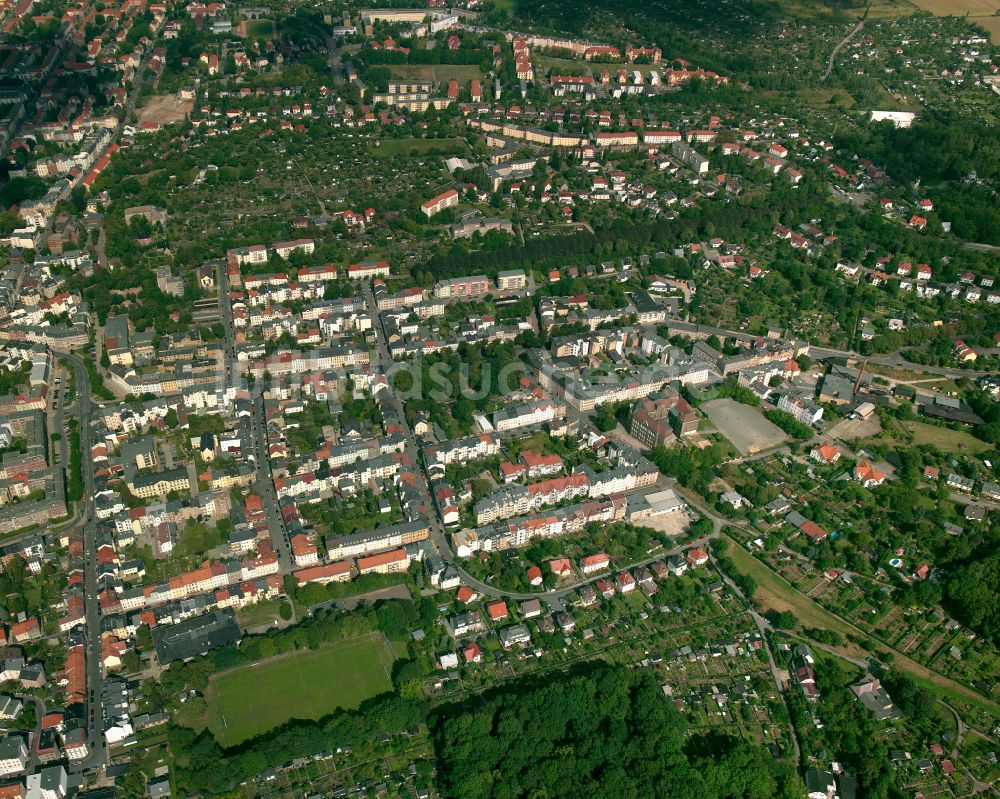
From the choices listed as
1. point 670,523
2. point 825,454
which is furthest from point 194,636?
Result: point 825,454

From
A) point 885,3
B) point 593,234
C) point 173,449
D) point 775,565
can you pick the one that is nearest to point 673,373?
point 775,565

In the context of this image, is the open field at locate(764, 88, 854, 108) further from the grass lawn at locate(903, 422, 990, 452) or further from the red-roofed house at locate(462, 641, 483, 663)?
the red-roofed house at locate(462, 641, 483, 663)

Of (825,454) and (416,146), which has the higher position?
(416,146)

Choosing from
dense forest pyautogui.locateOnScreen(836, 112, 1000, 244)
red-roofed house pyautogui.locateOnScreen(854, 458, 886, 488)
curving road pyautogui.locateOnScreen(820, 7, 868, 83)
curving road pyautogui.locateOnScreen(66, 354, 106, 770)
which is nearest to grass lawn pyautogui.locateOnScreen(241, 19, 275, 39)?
curving road pyautogui.locateOnScreen(820, 7, 868, 83)

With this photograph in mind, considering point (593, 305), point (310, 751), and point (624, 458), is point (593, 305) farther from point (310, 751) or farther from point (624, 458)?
point (310, 751)

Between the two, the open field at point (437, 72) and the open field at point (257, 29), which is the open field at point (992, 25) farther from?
the open field at point (257, 29)

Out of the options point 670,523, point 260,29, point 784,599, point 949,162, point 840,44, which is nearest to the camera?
point 784,599

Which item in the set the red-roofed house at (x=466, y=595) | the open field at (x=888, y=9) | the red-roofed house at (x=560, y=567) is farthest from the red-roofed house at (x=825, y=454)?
the open field at (x=888, y=9)

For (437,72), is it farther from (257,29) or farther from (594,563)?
(594,563)
